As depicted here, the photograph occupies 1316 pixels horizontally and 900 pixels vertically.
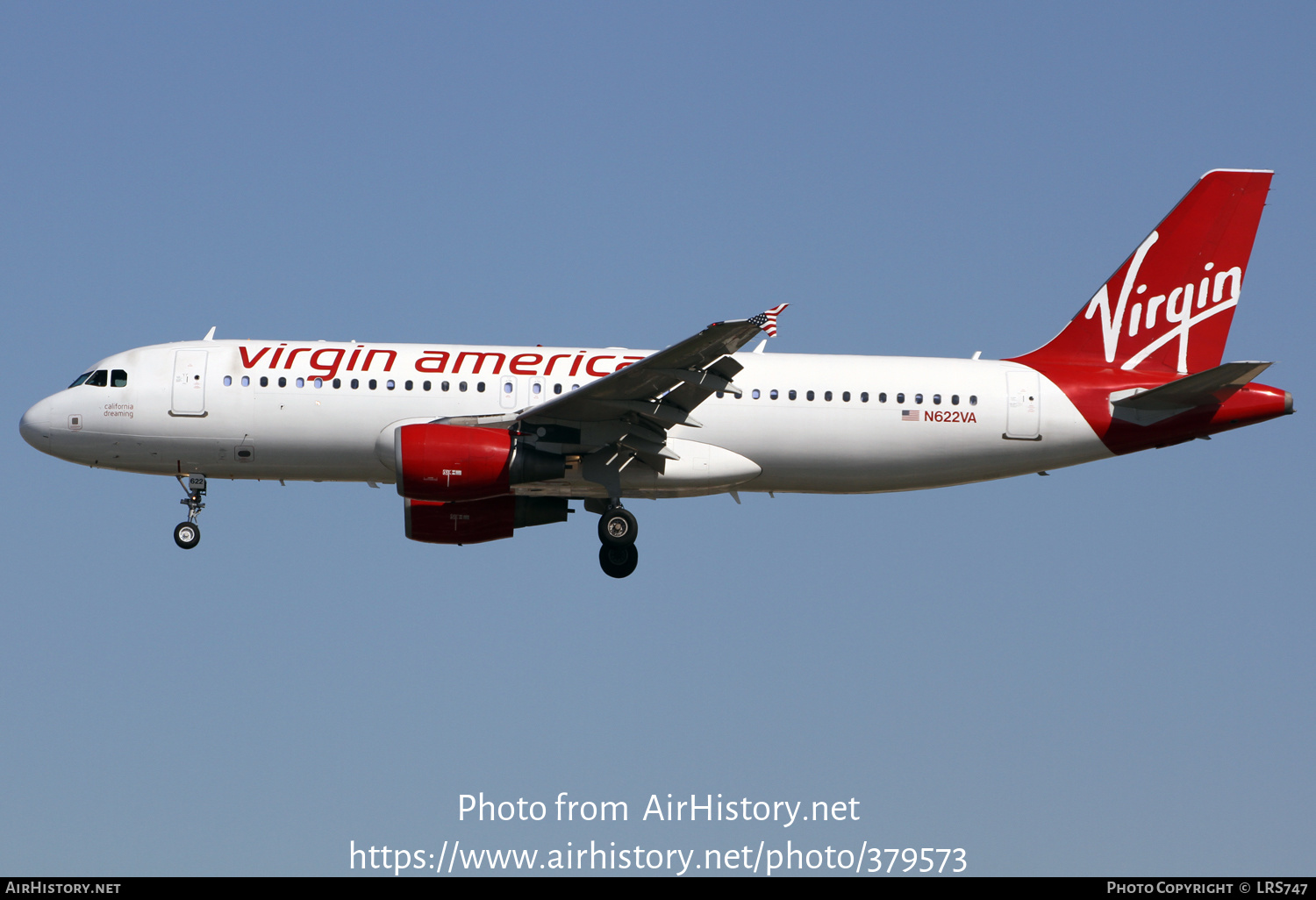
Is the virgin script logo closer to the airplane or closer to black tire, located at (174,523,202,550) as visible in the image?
the airplane

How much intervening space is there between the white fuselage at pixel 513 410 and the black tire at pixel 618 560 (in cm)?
133

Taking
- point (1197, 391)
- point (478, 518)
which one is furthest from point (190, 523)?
point (1197, 391)

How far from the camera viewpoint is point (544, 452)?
1190 inches

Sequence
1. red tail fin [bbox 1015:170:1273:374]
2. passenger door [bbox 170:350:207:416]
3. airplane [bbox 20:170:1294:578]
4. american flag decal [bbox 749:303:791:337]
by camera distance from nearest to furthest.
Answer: american flag decal [bbox 749:303:791:337]
airplane [bbox 20:170:1294:578]
passenger door [bbox 170:350:207:416]
red tail fin [bbox 1015:170:1273:374]

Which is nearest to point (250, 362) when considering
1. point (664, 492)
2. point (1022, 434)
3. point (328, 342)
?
point (328, 342)

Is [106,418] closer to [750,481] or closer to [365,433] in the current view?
[365,433]

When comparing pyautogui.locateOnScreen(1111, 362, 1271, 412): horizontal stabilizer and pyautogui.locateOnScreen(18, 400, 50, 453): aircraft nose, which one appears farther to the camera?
pyautogui.locateOnScreen(18, 400, 50, 453): aircraft nose

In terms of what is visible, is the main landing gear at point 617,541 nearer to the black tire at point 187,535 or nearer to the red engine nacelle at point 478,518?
the red engine nacelle at point 478,518

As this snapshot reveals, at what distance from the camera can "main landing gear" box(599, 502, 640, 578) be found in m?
31.5

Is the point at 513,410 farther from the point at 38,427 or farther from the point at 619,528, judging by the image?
the point at 38,427

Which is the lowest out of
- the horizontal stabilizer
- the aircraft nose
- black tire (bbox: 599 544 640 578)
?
black tire (bbox: 599 544 640 578)

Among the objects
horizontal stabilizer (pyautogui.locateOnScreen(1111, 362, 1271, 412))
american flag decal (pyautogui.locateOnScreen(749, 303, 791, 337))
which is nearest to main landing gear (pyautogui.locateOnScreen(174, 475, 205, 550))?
american flag decal (pyautogui.locateOnScreen(749, 303, 791, 337))

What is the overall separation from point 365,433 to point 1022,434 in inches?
541

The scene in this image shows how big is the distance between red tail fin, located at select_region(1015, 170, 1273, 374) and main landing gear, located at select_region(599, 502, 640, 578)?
944 centimetres
